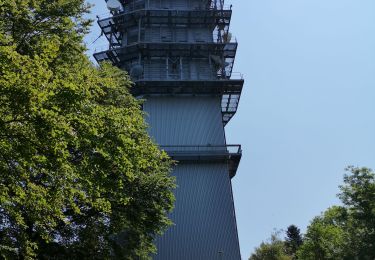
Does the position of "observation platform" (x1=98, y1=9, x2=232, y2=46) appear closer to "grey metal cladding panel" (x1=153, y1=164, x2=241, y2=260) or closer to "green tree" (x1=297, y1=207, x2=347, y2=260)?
"grey metal cladding panel" (x1=153, y1=164, x2=241, y2=260)

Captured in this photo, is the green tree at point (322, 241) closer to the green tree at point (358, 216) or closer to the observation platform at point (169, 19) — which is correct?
the green tree at point (358, 216)

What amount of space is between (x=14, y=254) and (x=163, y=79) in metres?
20.5

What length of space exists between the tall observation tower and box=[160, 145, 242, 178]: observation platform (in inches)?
2.9

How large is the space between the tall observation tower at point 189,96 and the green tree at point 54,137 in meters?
10.3

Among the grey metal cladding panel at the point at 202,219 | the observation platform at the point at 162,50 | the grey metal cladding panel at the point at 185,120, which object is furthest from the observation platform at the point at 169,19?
the grey metal cladding panel at the point at 202,219

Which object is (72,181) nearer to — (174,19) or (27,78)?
(27,78)

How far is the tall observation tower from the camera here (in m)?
24.8

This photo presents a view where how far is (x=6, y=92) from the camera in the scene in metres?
7.64

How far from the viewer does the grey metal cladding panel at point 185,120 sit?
94.1 ft

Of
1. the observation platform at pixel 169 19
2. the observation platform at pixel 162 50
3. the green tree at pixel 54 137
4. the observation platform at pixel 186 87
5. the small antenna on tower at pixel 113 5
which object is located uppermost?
the small antenna on tower at pixel 113 5

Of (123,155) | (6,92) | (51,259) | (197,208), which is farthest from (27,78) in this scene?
(197,208)

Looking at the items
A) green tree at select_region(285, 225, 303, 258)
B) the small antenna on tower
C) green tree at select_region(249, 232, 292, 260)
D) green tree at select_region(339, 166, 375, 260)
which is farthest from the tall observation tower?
green tree at select_region(285, 225, 303, 258)

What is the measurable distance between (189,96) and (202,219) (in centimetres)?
1049

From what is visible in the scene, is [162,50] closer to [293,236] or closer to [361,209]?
[361,209]
